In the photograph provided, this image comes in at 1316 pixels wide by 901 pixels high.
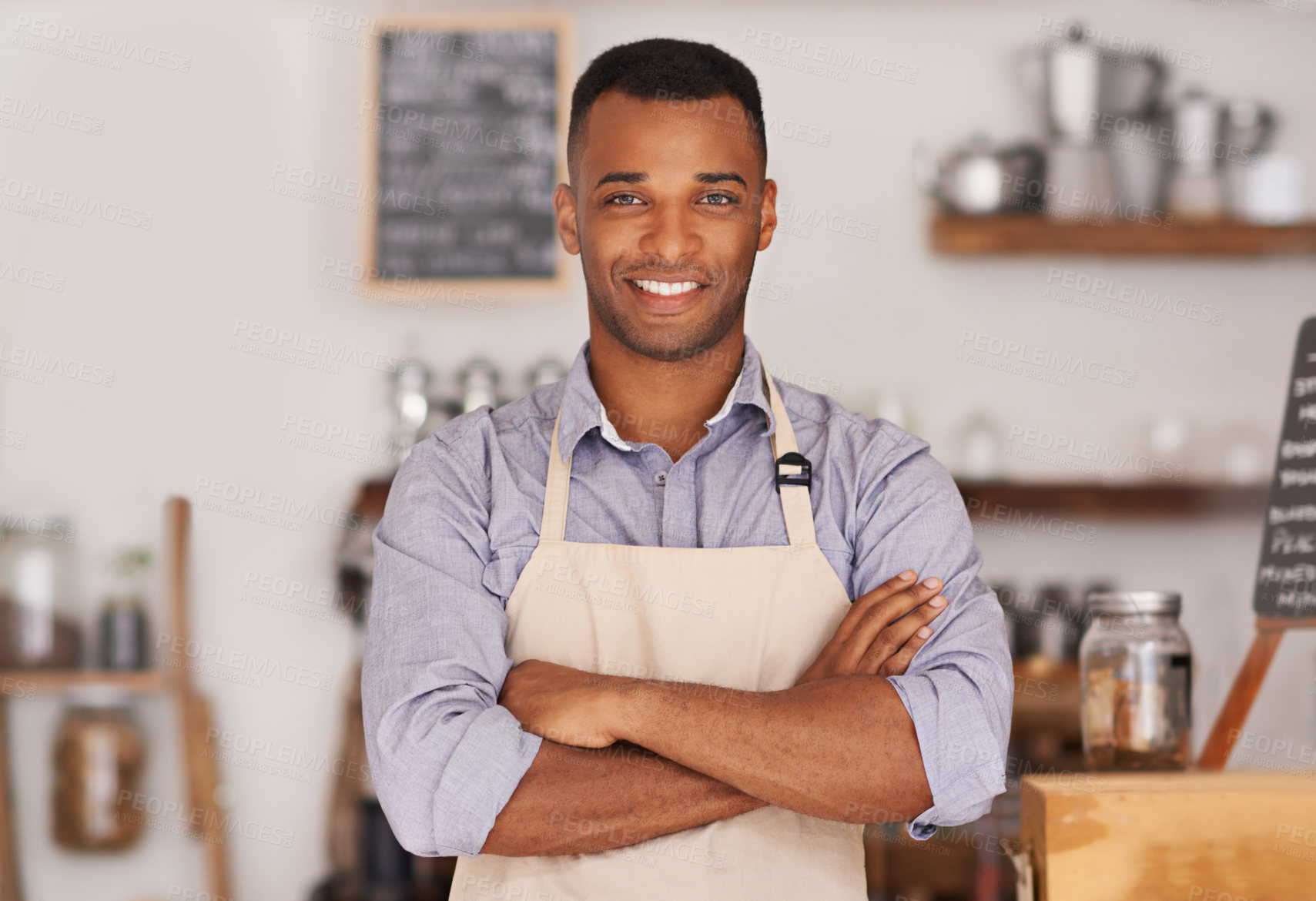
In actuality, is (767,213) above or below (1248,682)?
above

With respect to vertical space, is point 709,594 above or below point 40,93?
below

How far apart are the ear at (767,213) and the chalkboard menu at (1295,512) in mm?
773

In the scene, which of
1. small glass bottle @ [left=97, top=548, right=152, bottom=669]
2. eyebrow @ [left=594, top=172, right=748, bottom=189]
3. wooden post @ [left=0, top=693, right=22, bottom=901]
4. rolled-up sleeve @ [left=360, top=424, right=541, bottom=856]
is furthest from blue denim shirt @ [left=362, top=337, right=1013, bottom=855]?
wooden post @ [left=0, top=693, right=22, bottom=901]

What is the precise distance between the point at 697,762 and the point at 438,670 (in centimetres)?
26

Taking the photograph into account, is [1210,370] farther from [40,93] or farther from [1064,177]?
[40,93]

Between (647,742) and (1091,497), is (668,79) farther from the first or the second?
(1091,497)

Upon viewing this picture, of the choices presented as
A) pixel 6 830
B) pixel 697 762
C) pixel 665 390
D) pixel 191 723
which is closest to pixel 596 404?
pixel 665 390

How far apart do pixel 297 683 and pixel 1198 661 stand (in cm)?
213

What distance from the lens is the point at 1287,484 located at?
1.67 meters

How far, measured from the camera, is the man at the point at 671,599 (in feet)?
3.65

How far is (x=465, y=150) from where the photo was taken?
9.43 ft

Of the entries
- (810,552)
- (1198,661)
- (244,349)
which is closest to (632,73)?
(810,552)

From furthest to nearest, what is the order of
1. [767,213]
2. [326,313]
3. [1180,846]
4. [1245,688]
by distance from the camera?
[326,313], [1245,688], [767,213], [1180,846]

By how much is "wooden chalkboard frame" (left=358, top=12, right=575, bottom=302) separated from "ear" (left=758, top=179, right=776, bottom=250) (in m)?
1.40
